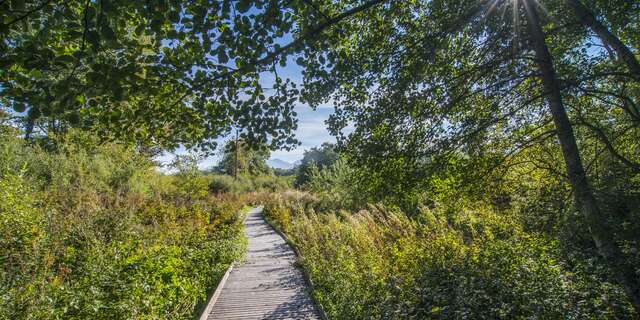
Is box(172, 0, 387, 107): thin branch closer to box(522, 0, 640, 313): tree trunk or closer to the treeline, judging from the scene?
the treeline

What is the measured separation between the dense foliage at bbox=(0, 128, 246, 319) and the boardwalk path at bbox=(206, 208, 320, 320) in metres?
0.55

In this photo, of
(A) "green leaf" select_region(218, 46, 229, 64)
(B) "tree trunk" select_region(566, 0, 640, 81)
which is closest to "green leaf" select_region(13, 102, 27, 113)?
(A) "green leaf" select_region(218, 46, 229, 64)

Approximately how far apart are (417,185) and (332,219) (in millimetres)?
9089

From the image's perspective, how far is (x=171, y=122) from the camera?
2879 mm

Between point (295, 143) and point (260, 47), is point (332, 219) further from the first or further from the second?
point (260, 47)

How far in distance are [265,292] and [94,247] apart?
4.22m

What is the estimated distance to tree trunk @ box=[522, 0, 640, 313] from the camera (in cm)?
297

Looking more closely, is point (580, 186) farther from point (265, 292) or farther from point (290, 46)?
point (265, 292)

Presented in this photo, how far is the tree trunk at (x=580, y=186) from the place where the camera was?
2.97m

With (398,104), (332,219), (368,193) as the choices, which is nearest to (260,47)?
(398,104)

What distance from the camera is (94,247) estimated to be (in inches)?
283

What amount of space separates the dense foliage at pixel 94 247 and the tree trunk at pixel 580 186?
4702mm

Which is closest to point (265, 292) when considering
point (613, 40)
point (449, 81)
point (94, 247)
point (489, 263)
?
point (94, 247)

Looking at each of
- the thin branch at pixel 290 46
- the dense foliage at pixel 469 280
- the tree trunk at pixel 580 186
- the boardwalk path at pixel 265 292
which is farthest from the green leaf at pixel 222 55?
the boardwalk path at pixel 265 292
